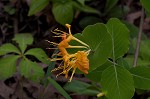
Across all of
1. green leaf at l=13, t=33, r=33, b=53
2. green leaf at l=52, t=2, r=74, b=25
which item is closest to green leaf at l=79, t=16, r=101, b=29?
green leaf at l=52, t=2, r=74, b=25

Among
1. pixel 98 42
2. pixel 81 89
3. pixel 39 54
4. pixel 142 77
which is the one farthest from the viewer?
pixel 39 54

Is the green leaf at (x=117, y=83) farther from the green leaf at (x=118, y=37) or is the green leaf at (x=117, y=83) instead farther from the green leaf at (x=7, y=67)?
the green leaf at (x=7, y=67)

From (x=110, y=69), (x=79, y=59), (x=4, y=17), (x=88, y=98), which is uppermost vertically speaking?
(x=79, y=59)

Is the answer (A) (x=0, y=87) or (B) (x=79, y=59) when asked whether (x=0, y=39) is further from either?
(B) (x=79, y=59)

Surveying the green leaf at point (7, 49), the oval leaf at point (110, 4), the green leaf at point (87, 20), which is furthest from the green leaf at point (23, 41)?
the oval leaf at point (110, 4)

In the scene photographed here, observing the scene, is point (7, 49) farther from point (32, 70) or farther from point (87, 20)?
point (87, 20)

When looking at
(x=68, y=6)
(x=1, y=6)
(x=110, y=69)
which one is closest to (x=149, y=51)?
(x=68, y=6)

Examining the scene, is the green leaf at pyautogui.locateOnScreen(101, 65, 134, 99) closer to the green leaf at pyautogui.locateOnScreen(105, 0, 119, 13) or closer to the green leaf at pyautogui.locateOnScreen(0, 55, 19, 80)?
the green leaf at pyautogui.locateOnScreen(0, 55, 19, 80)

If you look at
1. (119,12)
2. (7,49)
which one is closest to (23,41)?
(7,49)
